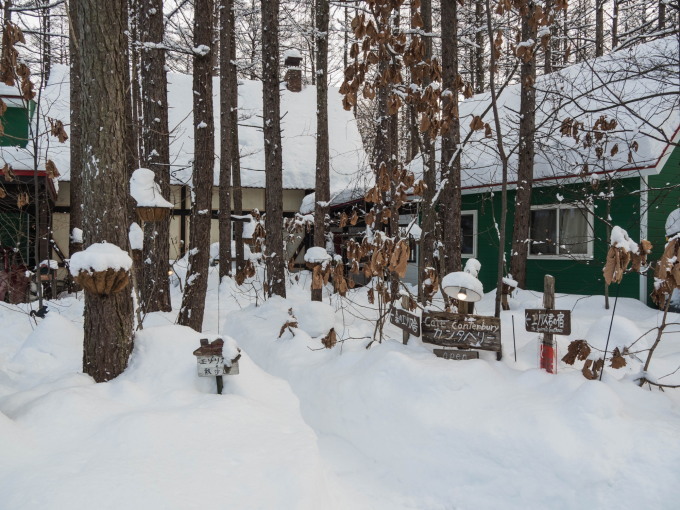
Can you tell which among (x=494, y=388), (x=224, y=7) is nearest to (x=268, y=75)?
(x=224, y=7)

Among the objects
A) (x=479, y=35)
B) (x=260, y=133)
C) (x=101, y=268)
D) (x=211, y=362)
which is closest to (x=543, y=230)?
(x=479, y=35)

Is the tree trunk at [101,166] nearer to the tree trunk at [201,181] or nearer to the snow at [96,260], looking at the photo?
the snow at [96,260]

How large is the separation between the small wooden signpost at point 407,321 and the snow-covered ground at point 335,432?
0.62ft

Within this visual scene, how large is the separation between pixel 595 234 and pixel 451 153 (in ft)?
12.5

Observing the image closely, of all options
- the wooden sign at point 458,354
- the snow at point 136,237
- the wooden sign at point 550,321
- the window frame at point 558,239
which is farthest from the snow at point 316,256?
the window frame at point 558,239

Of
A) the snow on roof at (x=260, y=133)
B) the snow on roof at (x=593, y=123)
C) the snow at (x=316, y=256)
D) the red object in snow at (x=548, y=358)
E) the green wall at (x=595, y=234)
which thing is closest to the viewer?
the red object in snow at (x=548, y=358)

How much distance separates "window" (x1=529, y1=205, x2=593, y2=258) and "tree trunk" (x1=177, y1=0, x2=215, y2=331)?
255 inches

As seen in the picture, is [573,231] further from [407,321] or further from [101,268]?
[101,268]

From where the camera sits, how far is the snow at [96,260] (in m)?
3.38

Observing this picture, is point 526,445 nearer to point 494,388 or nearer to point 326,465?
point 494,388

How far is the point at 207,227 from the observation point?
6.99m

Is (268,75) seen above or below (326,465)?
above

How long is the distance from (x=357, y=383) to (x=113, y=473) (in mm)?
2732

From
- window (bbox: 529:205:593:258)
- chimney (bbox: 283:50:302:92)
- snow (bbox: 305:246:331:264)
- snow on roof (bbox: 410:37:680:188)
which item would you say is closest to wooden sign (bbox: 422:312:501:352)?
snow (bbox: 305:246:331:264)
